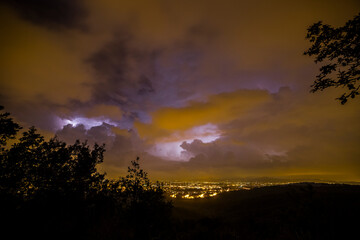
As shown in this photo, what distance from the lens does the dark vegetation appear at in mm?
7452

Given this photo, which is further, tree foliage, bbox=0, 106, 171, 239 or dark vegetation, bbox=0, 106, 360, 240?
tree foliage, bbox=0, 106, 171, 239

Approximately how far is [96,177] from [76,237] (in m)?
14.8

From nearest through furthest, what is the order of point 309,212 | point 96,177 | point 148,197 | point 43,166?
point 309,212 < point 148,197 < point 96,177 < point 43,166

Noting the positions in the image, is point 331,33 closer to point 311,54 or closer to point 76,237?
point 311,54

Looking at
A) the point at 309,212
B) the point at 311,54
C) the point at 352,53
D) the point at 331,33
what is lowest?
the point at 309,212

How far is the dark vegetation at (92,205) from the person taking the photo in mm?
7452

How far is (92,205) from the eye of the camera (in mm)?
14242

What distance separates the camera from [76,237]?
893cm

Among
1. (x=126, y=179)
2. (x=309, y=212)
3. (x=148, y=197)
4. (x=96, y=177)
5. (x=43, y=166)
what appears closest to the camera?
(x=309, y=212)


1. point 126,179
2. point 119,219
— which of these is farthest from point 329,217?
point 126,179

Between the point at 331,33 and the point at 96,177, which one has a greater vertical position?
the point at 331,33

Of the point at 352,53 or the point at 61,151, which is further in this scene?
the point at 61,151

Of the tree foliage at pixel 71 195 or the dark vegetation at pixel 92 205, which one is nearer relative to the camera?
the dark vegetation at pixel 92 205

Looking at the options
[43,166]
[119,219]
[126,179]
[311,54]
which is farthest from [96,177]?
[311,54]
